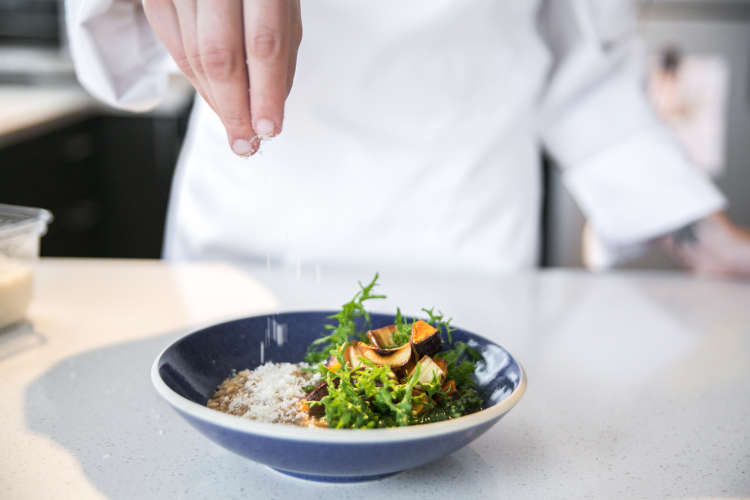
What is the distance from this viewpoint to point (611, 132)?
1.22 m

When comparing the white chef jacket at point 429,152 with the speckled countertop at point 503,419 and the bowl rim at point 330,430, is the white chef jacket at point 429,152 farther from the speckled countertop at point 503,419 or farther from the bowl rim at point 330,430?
the bowl rim at point 330,430

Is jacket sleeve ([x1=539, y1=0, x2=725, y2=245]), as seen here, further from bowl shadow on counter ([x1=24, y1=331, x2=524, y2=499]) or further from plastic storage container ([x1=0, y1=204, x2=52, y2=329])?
plastic storage container ([x1=0, y1=204, x2=52, y2=329])

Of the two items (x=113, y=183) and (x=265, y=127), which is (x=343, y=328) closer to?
(x=265, y=127)

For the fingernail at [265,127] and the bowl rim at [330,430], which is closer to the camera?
the bowl rim at [330,430]

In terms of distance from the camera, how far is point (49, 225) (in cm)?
228

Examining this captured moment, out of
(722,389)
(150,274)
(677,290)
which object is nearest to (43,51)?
(150,274)

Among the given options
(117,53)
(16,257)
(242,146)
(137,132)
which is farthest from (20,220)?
(137,132)

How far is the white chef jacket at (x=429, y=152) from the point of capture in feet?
3.56

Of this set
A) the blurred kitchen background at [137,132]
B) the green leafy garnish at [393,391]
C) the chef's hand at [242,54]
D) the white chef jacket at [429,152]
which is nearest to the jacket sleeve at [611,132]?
the white chef jacket at [429,152]

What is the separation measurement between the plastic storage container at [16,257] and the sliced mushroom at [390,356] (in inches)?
17.7

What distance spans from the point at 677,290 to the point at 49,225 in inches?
74.6

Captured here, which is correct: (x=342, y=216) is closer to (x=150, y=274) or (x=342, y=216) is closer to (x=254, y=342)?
(x=150, y=274)

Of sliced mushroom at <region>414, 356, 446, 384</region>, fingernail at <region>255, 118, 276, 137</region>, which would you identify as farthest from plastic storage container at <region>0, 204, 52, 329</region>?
sliced mushroom at <region>414, 356, 446, 384</region>

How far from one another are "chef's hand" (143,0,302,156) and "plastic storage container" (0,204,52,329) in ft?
1.13
